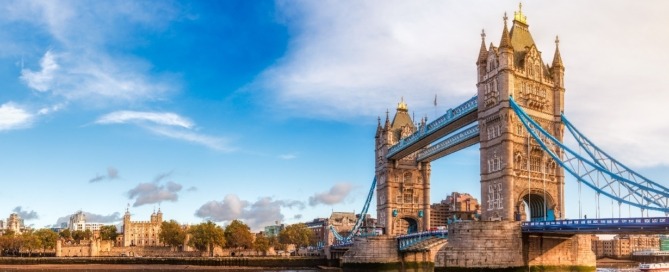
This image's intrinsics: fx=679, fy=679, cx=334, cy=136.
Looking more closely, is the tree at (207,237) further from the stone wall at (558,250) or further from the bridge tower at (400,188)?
the stone wall at (558,250)

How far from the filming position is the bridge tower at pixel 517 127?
2200 inches

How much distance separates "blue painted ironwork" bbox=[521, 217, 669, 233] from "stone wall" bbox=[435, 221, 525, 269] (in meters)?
1.76

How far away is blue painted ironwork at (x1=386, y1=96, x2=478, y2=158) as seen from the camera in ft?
207

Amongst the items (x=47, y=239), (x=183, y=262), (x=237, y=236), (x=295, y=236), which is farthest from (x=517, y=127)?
(x=47, y=239)

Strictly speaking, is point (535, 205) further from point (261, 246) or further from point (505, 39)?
point (261, 246)

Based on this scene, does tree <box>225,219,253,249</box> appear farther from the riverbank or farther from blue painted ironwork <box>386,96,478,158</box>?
blue painted ironwork <box>386,96,478,158</box>

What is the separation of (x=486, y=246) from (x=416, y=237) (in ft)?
56.0

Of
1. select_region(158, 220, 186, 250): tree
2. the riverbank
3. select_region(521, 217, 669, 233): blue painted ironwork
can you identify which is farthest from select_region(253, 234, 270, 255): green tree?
select_region(521, 217, 669, 233): blue painted ironwork

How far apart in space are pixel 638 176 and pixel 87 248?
93902 millimetres

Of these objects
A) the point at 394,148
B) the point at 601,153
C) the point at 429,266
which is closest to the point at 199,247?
the point at 394,148

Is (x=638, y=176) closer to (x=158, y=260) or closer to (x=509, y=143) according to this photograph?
(x=509, y=143)

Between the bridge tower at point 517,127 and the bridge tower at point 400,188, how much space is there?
24.9 metres

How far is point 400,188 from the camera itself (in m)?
83.6

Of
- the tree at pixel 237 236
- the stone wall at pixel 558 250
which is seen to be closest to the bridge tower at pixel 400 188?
the stone wall at pixel 558 250
